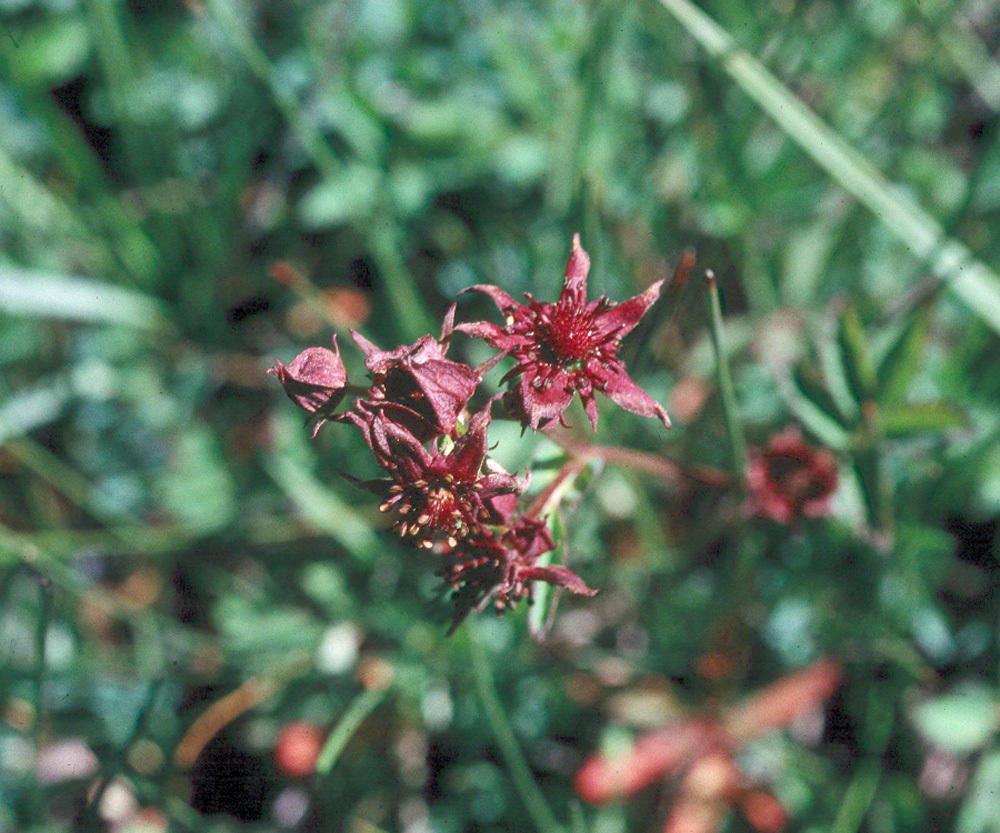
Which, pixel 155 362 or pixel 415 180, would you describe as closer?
pixel 415 180

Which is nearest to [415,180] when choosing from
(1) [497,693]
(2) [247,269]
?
(2) [247,269]

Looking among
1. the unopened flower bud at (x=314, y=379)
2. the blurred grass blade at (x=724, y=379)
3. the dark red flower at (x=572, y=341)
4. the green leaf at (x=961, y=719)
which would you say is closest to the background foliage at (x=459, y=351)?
the green leaf at (x=961, y=719)

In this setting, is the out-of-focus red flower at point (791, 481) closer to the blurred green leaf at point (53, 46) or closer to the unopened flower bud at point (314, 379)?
the unopened flower bud at point (314, 379)

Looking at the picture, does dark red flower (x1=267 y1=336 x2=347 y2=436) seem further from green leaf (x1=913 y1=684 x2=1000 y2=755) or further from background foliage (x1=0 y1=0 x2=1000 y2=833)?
green leaf (x1=913 y1=684 x2=1000 y2=755)

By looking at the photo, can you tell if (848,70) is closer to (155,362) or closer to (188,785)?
(155,362)

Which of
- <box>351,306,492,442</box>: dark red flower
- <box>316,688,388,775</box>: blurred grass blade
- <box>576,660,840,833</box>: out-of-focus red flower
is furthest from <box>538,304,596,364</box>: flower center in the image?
<box>576,660,840,833</box>: out-of-focus red flower

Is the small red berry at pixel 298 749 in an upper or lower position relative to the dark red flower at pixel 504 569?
upper

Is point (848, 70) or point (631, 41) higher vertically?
point (631, 41)
